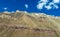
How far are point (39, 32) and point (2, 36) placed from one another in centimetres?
3699

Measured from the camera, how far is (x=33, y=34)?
632 ft

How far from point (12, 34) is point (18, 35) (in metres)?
7.23

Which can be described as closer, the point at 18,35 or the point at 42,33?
the point at 18,35

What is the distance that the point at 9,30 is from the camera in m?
200

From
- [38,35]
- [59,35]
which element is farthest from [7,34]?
[59,35]

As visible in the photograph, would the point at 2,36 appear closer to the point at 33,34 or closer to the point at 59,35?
the point at 33,34

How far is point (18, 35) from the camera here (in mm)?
185750

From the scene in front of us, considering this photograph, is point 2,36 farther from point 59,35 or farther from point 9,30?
point 59,35

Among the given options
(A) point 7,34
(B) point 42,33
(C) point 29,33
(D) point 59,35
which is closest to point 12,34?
(A) point 7,34

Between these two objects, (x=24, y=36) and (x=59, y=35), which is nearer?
(x=24, y=36)

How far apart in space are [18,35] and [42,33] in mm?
27153

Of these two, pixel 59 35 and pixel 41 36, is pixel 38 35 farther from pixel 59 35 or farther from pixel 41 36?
pixel 59 35

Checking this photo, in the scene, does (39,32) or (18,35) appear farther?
(39,32)

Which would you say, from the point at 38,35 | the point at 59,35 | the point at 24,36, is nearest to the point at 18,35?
the point at 24,36
